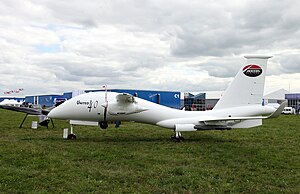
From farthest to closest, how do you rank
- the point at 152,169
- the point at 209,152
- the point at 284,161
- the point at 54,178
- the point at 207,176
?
the point at 209,152 → the point at 284,161 → the point at 152,169 → the point at 207,176 → the point at 54,178

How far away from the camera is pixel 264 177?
7.98m

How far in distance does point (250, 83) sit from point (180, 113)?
147 inches

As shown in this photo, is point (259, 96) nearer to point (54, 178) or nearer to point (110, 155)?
point (110, 155)

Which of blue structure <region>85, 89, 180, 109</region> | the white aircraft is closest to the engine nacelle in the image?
the white aircraft

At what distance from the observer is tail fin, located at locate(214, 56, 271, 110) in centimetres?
1467

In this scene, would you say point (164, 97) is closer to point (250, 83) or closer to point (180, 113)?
point (180, 113)

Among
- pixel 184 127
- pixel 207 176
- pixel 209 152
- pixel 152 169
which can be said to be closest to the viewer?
pixel 207 176

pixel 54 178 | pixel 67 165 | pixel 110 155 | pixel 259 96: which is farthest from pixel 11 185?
pixel 259 96

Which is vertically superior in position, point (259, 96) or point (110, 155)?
point (259, 96)

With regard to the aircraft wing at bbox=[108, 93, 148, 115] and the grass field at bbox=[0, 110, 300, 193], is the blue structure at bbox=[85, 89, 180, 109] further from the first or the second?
the grass field at bbox=[0, 110, 300, 193]

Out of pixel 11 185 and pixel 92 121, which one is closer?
pixel 11 185

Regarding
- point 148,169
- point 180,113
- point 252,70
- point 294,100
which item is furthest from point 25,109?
point 294,100

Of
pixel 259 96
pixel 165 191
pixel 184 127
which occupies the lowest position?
pixel 165 191

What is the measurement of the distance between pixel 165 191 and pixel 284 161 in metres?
5.52
